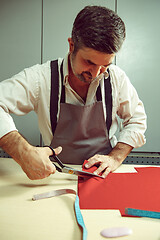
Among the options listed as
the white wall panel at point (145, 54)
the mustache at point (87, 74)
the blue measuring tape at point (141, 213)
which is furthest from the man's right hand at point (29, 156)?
the white wall panel at point (145, 54)

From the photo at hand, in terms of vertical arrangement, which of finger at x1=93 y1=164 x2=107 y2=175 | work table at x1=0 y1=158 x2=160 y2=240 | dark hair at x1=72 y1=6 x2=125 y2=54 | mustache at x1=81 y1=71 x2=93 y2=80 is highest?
dark hair at x1=72 y1=6 x2=125 y2=54

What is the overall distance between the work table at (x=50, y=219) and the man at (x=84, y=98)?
315 millimetres

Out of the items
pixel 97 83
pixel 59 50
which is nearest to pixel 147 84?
pixel 59 50

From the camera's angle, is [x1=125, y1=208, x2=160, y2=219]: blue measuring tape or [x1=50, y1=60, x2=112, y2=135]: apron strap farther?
[x1=50, y1=60, x2=112, y2=135]: apron strap

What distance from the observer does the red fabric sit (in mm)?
705

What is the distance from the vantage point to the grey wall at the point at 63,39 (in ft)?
7.21

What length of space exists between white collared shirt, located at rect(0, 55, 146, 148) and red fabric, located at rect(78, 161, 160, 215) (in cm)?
35

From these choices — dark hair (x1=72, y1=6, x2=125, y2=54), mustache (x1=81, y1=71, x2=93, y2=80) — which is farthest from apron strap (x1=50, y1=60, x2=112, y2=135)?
dark hair (x1=72, y1=6, x2=125, y2=54)

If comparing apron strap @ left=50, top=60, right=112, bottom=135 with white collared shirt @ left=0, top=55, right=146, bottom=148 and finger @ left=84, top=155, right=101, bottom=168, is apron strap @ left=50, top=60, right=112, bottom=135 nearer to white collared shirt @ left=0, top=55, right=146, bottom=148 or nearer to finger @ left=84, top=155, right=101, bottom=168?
white collared shirt @ left=0, top=55, right=146, bottom=148

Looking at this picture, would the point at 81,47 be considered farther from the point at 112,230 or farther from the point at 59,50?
the point at 59,50

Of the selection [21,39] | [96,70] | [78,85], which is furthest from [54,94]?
[21,39]

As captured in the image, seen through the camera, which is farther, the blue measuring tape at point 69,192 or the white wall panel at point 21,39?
the white wall panel at point 21,39

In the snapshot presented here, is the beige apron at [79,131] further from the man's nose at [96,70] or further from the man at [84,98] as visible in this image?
the man's nose at [96,70]

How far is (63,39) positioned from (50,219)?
76.0 inches
